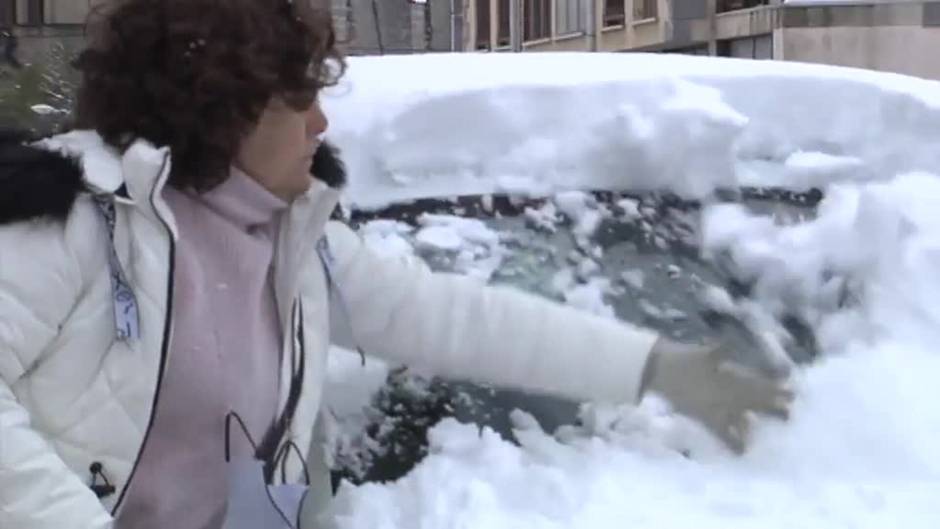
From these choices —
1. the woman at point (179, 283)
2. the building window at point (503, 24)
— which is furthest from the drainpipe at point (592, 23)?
the woman at point (179, 283)

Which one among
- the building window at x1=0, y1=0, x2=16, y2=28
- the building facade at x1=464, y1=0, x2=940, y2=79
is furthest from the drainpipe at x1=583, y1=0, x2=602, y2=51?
the building window at x1=0, y1=0, x2=16, y2=28

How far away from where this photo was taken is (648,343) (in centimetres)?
229

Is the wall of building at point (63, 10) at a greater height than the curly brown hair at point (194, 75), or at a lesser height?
greater

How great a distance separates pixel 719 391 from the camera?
2.20 meters

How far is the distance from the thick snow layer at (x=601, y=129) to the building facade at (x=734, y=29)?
58.6 feet

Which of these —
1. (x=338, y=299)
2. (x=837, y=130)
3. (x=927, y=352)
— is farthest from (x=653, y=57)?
(x=338, y=299)

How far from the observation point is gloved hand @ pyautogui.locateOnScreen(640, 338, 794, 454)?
2.21 metres

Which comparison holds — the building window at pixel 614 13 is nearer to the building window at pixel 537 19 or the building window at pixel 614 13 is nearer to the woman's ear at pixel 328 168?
the building window at pixel 537 19

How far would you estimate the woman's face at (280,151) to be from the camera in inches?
79.7

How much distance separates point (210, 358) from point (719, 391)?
71 cm

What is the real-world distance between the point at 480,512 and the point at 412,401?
36 centimetres

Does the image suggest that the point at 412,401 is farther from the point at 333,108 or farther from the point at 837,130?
the point at 837,130

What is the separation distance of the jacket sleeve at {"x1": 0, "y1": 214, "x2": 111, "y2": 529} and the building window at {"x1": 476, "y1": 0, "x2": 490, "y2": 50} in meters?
28.3

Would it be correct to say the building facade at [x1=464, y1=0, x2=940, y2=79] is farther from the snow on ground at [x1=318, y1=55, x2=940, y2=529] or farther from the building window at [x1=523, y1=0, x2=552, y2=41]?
the snow on ground at [x1=318, y1=55, x2=940, y2=529]
